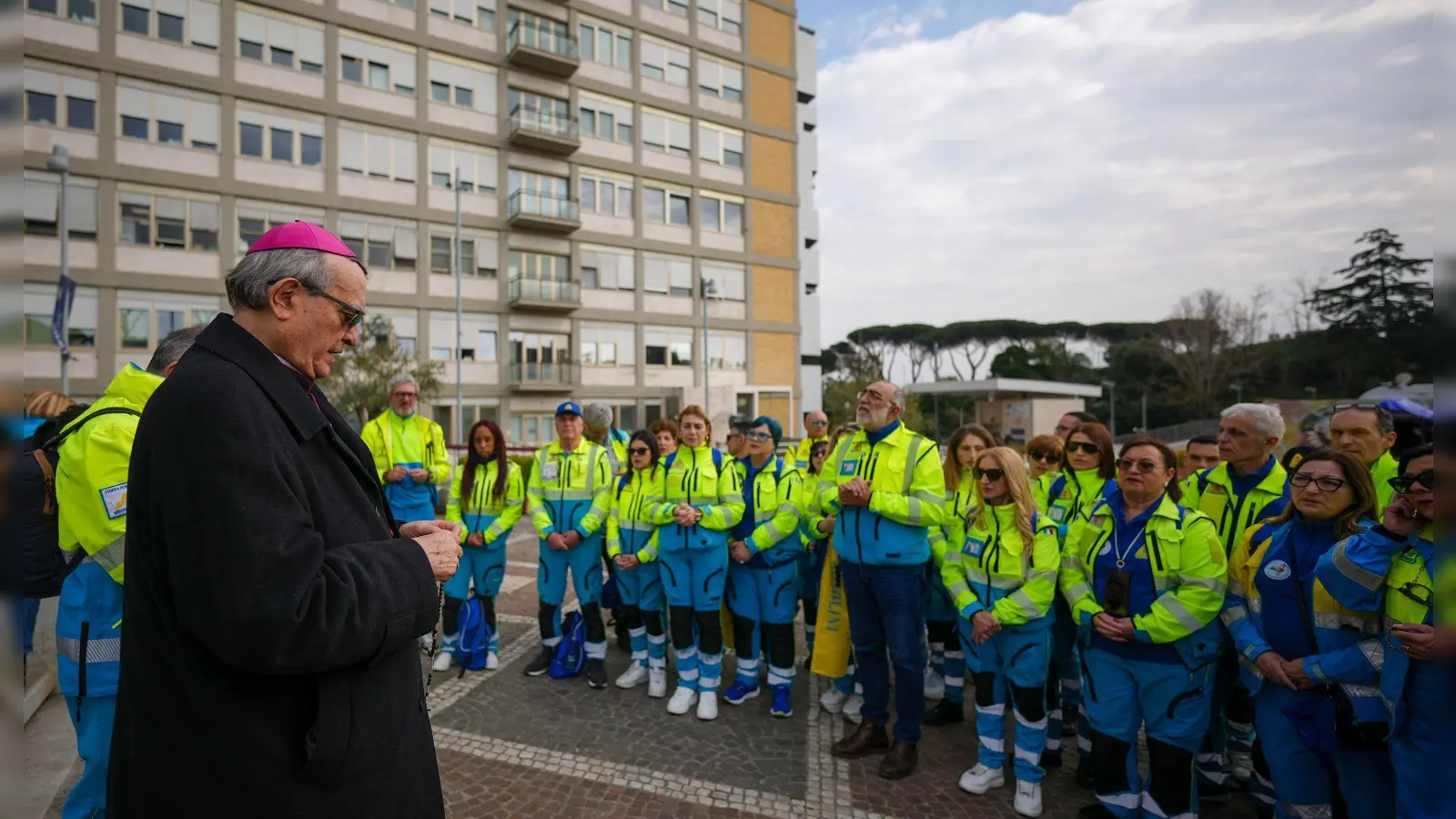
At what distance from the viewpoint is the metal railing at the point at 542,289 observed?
3058 centimetres

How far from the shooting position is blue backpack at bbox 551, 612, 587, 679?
593 cm

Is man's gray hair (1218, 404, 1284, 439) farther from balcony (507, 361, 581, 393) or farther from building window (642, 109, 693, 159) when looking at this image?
building window (642, 109, 693, 159)

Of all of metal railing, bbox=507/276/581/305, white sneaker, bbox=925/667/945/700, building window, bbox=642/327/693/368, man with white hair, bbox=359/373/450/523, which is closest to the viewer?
white sneaker, bbox=925/667/945/700

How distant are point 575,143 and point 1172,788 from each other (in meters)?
32.6

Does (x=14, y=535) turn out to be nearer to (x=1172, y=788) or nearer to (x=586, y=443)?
(x=1172, y=788)

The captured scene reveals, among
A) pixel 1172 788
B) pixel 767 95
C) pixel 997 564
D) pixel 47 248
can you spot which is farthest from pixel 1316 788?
pixel 767 95

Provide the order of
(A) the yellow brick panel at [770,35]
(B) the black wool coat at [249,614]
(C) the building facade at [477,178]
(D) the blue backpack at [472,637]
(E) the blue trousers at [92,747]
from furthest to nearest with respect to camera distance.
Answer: (A) the yellow brick panel at [770,35], (C) the building facade at [477,178], (D) the blue backpack at [472,637], (E) the blue trousers at [92,747], (B) the black wool coat at [249,614]

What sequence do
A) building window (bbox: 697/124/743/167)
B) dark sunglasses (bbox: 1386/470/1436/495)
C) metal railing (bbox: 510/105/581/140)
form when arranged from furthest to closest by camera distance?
1. building window (bbox: 697/124/743/167)
2. metal railing (bbox: 510/105/581/140)
3. dark sunglasses (bbox: 1386/470/1436/495)

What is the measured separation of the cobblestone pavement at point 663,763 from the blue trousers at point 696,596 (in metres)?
0.32

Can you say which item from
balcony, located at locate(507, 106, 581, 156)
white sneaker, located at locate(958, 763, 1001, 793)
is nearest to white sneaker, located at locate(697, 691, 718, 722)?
white sneaker, located at locate(958, 763, 1001, 793)

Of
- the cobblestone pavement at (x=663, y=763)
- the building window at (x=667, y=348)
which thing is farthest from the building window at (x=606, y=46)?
the cobblestone pavement at (x=663, y=763)

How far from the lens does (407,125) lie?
91.0ft

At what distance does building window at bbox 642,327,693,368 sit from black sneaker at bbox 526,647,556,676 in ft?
94.8

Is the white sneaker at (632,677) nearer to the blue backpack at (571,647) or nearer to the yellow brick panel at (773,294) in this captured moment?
Result: the blue backpack at (571,647)
